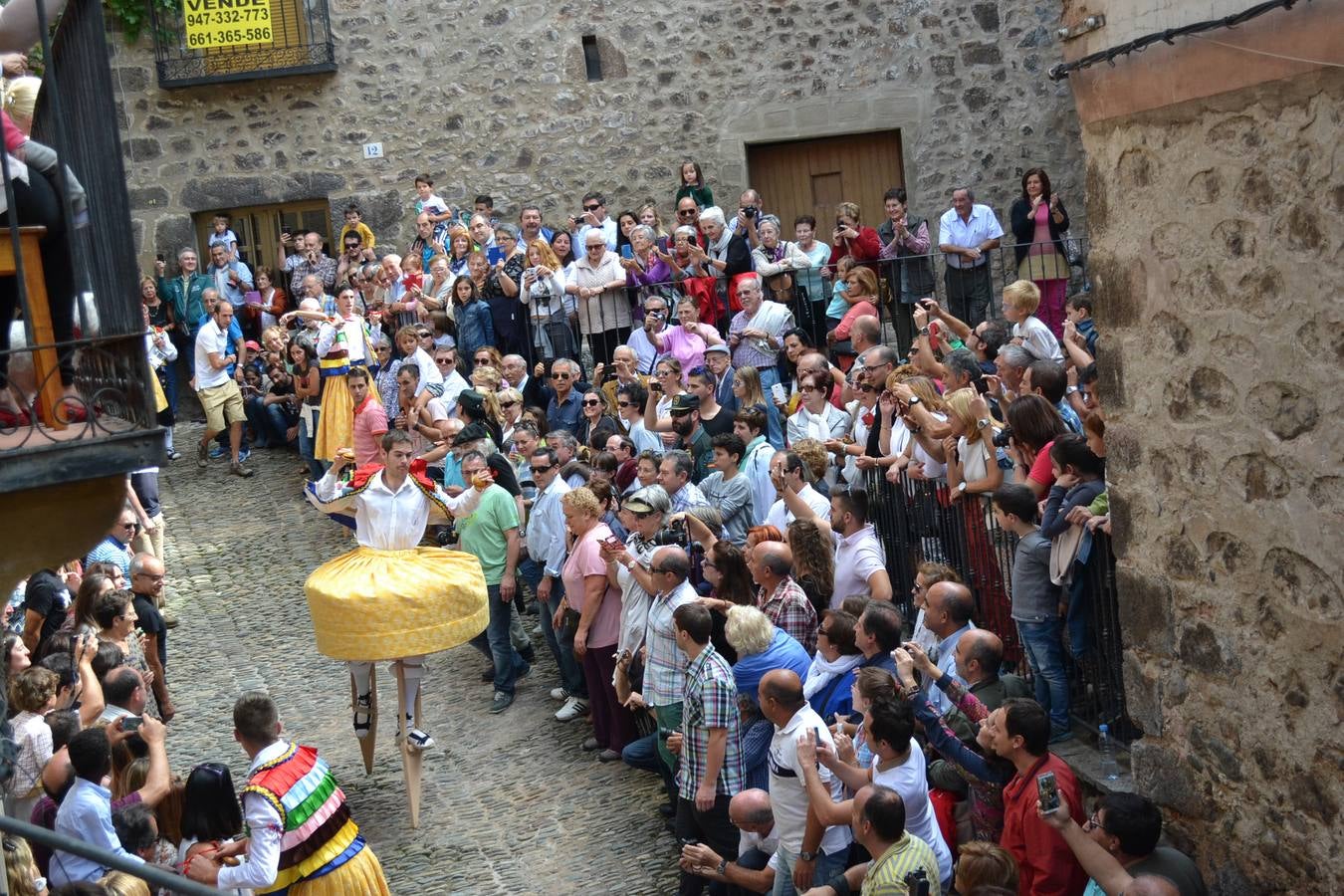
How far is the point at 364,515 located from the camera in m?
8.58

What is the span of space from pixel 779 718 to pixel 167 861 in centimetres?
261

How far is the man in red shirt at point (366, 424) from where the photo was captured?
1205cm

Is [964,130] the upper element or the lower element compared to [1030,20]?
lower

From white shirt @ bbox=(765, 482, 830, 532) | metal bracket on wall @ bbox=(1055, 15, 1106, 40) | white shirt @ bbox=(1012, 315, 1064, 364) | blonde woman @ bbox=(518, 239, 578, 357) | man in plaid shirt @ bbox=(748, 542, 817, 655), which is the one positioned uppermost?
metal bracket on wall @ bbox=(1055, 15, 1106, 40)

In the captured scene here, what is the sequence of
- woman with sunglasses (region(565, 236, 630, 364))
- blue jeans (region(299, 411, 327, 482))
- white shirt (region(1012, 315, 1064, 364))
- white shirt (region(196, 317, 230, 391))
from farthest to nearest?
white shirt (region(196, 317, 230, 391))
blue jeans (region(299, 411, 327, 482))
woman with sunglasses (region(565, 236, 630, 364))
white shirt (region(1012, 315, 1064, 364))

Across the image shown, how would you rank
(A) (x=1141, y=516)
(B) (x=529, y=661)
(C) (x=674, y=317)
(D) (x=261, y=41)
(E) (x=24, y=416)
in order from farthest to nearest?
(D) (x=261, y=41) < (C) (x=674, y=317) < (B) (x=529, y=661) < (A) (x=1141, y=516) < (E) (x=24, y=416)

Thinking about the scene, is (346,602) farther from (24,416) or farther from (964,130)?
(964,130)


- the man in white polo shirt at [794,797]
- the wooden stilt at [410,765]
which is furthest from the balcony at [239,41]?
the man in white polo shirt at [794,797]

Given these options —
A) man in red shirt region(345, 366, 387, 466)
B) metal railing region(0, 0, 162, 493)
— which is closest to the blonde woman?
man in red shirt region(345, 366, 387, 466)

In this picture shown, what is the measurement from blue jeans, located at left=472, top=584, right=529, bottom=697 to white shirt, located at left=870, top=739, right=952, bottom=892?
424 centimetres

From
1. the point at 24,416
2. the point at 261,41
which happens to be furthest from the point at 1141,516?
the point at 261,41

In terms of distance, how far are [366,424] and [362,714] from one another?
3.81 m

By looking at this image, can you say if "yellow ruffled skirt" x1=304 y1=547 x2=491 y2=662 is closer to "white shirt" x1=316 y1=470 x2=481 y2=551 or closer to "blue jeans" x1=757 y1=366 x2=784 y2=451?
"white shirt" x1=316 y1=470 x2=481 y2=551

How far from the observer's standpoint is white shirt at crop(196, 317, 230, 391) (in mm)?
14711
